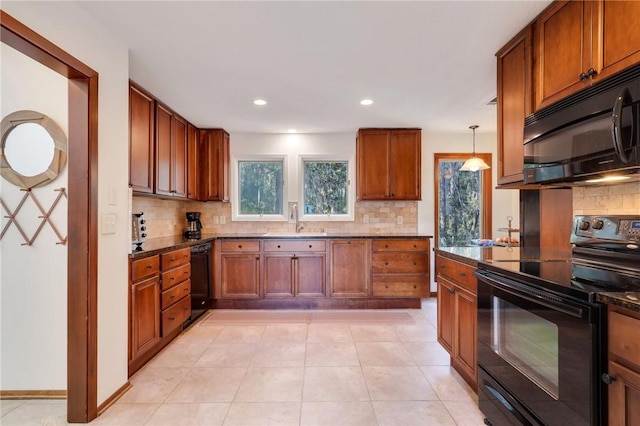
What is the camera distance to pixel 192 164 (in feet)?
12.9

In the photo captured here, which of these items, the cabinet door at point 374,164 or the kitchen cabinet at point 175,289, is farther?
the cabinet door at point 374,164

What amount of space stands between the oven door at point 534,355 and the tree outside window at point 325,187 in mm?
2800

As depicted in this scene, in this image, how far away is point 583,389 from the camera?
3.67ft

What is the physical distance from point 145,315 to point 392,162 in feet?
10.4

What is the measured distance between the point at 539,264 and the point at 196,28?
2.36 meters

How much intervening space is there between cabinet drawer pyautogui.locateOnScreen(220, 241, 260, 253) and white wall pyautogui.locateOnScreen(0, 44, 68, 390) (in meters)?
1.92

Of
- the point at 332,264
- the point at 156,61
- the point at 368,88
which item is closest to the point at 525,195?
the point at 368,88

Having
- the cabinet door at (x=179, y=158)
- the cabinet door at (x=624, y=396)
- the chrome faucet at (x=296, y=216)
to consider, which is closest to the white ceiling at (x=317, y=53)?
the cabinet door at (x=179, y=158)

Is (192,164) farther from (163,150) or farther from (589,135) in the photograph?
(589,135)

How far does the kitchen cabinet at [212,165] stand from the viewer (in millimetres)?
4113

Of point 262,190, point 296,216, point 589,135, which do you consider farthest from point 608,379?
point 262,190

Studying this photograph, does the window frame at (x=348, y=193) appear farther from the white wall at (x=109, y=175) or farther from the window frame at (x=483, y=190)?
the white wall at (x=109, y=175)

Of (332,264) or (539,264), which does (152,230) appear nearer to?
(332,264)

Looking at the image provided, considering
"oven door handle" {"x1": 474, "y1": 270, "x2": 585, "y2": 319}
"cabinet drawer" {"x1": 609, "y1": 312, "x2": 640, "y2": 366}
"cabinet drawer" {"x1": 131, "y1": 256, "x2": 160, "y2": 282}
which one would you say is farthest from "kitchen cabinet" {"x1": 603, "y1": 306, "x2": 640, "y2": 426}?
"cabinet drawer" {"x1": 131, "y1": 256, "x2": 160, "y2": 282}
